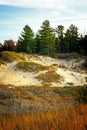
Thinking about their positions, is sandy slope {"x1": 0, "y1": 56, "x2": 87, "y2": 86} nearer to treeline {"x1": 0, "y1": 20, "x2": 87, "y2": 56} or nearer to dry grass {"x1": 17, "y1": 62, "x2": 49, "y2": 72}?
dry grass {"x1": 17, "y1": 62, "x2": 49, "y2": 72}

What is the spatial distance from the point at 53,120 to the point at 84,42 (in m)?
52.8

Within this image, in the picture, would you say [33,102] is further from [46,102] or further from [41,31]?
[41,31]

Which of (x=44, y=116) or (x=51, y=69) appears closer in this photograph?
(x=44, y=116)

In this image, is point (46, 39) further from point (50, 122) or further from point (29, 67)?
point (50, 122)

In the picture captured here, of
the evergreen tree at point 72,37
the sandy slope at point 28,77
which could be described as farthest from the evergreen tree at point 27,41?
the sandy slope at point 28,77

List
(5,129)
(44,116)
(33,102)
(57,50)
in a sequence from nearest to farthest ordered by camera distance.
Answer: (5,129), (44,116), (33,102), (57,50)

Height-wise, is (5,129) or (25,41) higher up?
(5,129)

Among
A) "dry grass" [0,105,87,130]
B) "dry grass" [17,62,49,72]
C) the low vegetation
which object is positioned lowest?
the low vegetation

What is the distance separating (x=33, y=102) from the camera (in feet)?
70.0

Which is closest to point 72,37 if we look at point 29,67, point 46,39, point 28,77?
point 46,39

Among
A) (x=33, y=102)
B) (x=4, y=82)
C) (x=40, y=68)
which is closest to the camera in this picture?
(x=33, y=102)

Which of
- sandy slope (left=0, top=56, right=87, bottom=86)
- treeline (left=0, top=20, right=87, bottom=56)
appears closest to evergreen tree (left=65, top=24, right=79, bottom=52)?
treeline (left=0, top=20, right=87, bottom=56)

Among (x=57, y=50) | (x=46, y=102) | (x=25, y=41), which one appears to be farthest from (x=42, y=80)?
(x=57, y=50)

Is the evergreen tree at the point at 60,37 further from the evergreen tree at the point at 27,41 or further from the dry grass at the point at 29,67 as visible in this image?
the dry grass at the point at 29,67
